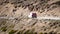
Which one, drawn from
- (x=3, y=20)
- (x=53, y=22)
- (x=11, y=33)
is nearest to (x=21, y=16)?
(x=3, y=20)

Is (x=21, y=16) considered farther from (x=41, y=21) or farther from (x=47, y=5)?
(x=41, y=21)

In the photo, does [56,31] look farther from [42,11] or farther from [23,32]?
[42,11]

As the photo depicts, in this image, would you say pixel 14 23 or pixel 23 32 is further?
pixel 14 23

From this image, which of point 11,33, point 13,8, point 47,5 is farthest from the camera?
point 13,8

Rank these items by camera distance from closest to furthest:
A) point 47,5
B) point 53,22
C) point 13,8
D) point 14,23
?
point 53,22, point 14,23, point 47,5, point 13,8

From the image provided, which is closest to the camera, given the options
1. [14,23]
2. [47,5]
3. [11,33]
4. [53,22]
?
[53,22]

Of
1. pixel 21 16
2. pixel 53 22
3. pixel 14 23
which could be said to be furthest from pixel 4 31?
pixel 53 22
